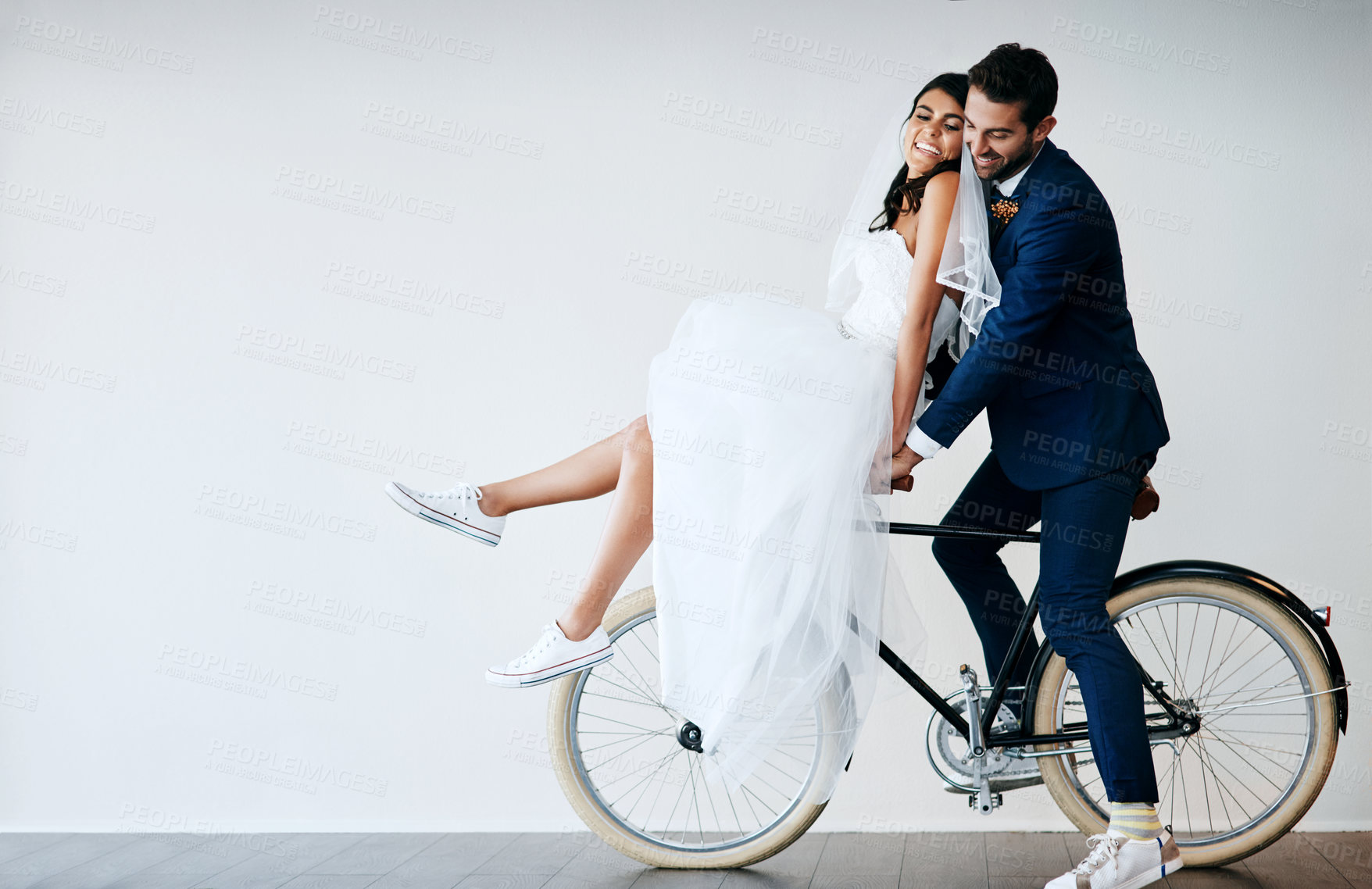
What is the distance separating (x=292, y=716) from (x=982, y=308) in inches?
78.0

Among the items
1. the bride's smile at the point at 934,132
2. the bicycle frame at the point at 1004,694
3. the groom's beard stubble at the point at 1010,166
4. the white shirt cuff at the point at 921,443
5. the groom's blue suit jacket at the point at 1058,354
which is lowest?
the bicycle frame at the point at 1004,694

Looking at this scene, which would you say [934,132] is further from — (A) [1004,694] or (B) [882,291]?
(A) [1004,694]

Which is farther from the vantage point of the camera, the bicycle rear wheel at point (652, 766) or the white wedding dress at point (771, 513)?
the bicycle rear wheel at point (652, 766)

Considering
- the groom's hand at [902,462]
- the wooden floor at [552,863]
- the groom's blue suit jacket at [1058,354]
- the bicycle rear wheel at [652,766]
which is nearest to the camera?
the groom's blue suit jacket at [1058,354]

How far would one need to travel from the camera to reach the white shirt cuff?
1823 mm

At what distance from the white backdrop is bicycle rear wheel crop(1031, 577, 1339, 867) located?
1.23 ft

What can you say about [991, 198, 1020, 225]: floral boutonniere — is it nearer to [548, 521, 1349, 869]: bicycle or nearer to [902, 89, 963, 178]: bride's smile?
[902, 89, 963, 178]: bride's smile

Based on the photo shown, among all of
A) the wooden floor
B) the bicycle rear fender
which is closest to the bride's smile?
the bicycle rear fender

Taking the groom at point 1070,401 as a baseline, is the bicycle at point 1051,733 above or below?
below

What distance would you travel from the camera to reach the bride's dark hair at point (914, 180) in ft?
A: 6.26

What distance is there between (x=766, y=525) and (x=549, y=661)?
19.9 inches

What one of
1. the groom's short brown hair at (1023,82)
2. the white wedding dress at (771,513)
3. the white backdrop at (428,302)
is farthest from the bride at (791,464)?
the white backdrop at (428,302)

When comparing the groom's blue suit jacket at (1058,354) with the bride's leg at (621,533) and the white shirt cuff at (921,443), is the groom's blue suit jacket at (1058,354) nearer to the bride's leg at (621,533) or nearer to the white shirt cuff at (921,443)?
the white shirt cuff at (921,443)

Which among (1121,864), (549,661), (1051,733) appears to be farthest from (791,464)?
(1121,864)
